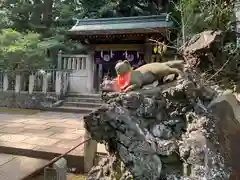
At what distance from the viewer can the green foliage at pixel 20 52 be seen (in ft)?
28.4

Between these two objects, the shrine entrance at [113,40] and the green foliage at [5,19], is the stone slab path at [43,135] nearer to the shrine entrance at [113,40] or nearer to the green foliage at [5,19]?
the shrine entrance at [113,40]

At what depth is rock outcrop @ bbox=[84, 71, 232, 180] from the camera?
8.22ft

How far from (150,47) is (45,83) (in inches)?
162

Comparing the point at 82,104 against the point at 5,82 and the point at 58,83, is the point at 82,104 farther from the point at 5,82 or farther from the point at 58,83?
the point at 5,82

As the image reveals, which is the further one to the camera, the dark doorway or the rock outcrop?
the dark doorway

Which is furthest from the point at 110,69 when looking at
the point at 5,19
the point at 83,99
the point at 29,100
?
the point at 5,19

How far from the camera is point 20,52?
28.3ft

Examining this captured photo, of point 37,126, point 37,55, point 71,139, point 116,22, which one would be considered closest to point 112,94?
point 71,139

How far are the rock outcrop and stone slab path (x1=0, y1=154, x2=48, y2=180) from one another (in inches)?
64.6

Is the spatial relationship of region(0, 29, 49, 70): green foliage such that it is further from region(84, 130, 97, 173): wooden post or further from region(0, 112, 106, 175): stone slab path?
region(84, 130, 97, 173): wooden post

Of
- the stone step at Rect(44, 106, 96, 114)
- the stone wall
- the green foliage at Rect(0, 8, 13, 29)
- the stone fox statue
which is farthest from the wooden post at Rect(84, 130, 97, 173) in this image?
the green foliage at Rect(0, 8, 13, 29)

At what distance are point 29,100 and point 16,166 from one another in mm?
5425

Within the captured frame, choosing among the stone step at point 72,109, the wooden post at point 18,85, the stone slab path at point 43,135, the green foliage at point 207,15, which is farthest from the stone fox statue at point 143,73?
the wooden post at point 18,85

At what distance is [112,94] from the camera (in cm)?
292
